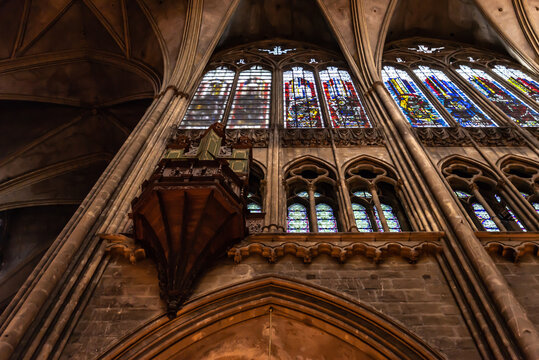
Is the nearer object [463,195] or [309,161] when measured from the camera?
[463,195]

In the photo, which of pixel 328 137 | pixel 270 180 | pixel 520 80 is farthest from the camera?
pixel 520 80

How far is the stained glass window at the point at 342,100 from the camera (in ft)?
35.1

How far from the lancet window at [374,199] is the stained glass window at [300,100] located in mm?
2417

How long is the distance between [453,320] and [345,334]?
128 centimetres

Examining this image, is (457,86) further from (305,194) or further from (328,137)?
(305,194)

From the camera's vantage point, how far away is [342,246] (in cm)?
606

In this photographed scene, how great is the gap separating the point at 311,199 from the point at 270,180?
2.80 ft

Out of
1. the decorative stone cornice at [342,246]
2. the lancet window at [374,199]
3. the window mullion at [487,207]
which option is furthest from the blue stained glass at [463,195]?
the decorative stone cornice at [342,246]

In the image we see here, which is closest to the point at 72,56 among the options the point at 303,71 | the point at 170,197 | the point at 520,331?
the point at 303,71

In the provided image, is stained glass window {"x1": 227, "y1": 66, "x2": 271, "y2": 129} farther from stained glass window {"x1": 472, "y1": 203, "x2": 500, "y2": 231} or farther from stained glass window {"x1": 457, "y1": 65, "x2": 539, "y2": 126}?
stained glass window {"x1": 457, "y1": 65, "x2": 539, "y2": 126}

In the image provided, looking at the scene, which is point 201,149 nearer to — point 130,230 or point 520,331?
point 130,230

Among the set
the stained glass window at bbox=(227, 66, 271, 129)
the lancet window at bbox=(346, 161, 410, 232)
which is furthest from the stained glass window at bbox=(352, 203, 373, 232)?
the stained glass window at bbox=(227, 66, 271, 129)

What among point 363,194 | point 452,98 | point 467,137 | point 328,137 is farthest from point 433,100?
point 363,194

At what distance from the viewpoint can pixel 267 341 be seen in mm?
5348
